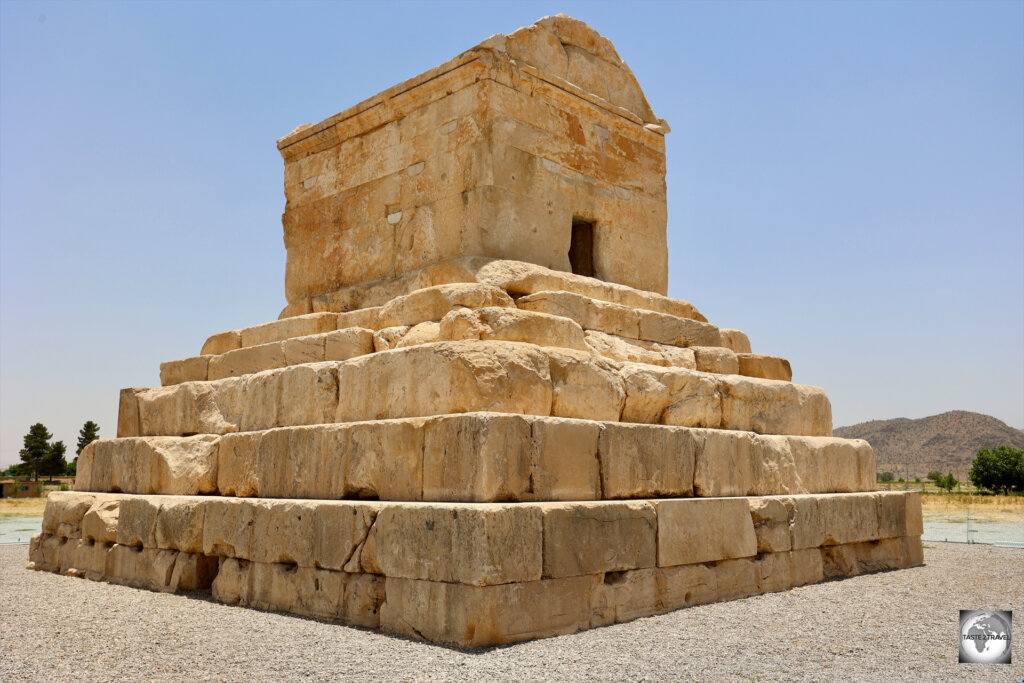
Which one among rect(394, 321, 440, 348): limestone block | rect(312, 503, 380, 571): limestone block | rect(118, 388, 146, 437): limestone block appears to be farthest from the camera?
rect(118, 388, 146, 437): limestone block

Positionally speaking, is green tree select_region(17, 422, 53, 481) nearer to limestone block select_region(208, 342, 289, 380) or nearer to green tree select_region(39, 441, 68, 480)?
green tree select_region(39, 441, 68, 480)

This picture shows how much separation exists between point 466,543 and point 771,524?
296cm

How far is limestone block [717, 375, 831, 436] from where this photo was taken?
6.75 m

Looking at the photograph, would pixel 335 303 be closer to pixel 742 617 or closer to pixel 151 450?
pixel 151 450

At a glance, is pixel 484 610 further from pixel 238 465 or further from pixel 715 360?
pixel 715 360

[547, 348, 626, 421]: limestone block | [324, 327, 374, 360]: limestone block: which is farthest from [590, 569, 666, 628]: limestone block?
[324, 327, 374, 360]: limestone block

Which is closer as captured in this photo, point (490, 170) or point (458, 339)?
point (458, 339)

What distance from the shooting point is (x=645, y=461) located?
564 centimetres

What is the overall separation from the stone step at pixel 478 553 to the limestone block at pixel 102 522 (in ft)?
0.05

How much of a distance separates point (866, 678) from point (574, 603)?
5.08ft

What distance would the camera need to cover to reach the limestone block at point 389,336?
6.06m

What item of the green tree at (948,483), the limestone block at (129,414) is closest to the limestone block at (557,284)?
the limestone block at (129,414)

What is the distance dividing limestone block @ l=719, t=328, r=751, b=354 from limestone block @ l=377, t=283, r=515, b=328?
Result: 2.39 m
